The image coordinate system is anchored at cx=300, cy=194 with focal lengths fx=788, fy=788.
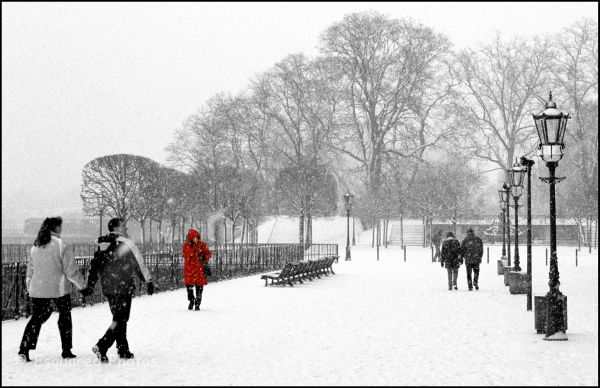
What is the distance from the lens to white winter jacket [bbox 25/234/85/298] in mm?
7582

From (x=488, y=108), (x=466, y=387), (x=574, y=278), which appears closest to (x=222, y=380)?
(x=466, y=387)

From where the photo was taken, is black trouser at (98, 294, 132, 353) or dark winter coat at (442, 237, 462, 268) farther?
dark winter coat at (442, 237, 462, 268)

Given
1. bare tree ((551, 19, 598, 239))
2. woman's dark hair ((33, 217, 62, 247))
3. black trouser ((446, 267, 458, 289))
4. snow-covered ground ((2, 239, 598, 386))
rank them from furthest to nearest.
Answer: bare tree ((551, 19, 598, 239)) < black trouser ((446, 267, 458, 289)) < woman's dark hair ((33, 217, 62, 247)) < snow-covered ground ((2, 239, 598, 386))

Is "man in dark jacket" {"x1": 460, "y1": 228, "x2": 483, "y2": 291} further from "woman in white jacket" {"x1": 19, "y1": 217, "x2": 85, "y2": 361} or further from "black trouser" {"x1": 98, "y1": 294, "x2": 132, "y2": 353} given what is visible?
"woman in white jacket" {"x1": 19, "y1": 217, "x2": 85, "y2": 361}

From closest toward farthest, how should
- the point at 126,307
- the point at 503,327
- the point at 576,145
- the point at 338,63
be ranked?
1. the point at 126,307
2. the point at 503,327
3. the point at 576,145
4. the point at 338,63

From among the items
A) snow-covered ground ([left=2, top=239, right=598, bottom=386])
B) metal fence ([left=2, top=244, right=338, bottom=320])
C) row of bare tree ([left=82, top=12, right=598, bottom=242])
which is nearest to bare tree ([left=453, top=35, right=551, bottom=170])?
row of bare tree ([left=82, top=12, right=598, bottom=242])

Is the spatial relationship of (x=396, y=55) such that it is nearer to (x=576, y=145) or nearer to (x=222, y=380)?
(x=576, y=145)

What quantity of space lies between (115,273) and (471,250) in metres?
12.0

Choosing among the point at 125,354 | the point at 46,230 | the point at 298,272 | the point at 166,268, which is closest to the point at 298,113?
the point at 298,272

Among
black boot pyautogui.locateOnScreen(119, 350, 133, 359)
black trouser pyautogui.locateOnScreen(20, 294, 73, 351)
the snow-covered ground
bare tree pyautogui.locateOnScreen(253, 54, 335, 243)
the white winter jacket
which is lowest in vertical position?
the snow-covered ground

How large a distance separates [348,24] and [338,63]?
2205 millimetres

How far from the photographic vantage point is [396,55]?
140 feet

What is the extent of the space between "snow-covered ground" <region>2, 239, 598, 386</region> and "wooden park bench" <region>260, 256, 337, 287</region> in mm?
2371

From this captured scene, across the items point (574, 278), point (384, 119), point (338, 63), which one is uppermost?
point (338, 63)
